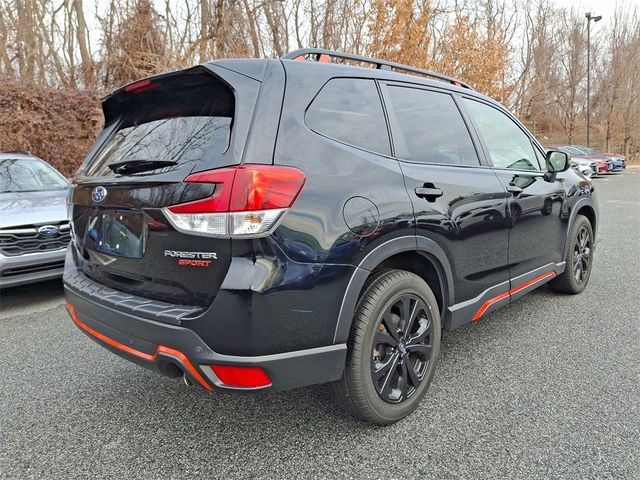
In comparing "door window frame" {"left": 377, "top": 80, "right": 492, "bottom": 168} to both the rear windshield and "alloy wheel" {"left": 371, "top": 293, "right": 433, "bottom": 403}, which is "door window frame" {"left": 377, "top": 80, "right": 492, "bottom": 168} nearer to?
"alloy wheel" {"left": 371, "top": 293, "right": 433, "bottom": 403}

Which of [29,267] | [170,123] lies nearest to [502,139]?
[170,123]

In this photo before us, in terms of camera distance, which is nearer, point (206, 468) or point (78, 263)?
point (206, 468)

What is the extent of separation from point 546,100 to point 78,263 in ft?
123

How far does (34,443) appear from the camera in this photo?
7.37ft

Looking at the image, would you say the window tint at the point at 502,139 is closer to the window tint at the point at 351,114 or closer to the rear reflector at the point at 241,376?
the window tint at the point at 351,114

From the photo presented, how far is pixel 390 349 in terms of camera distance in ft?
7.50

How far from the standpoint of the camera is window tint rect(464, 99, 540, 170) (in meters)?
3.16

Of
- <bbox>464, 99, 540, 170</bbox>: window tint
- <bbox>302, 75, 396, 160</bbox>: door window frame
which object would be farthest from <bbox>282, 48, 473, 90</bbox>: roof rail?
<bbox>464, 99, 540, 170</bbox>: window tint

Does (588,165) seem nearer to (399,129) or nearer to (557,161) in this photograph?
(557,161)

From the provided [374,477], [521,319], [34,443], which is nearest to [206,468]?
[374,477]

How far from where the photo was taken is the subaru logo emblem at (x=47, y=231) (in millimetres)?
4328

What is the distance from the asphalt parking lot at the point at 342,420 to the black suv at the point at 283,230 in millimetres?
278

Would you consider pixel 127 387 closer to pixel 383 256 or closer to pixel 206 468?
pixel 206 468

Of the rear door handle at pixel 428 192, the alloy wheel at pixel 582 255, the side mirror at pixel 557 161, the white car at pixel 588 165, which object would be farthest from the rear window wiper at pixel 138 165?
the white car at pixel 588 165
